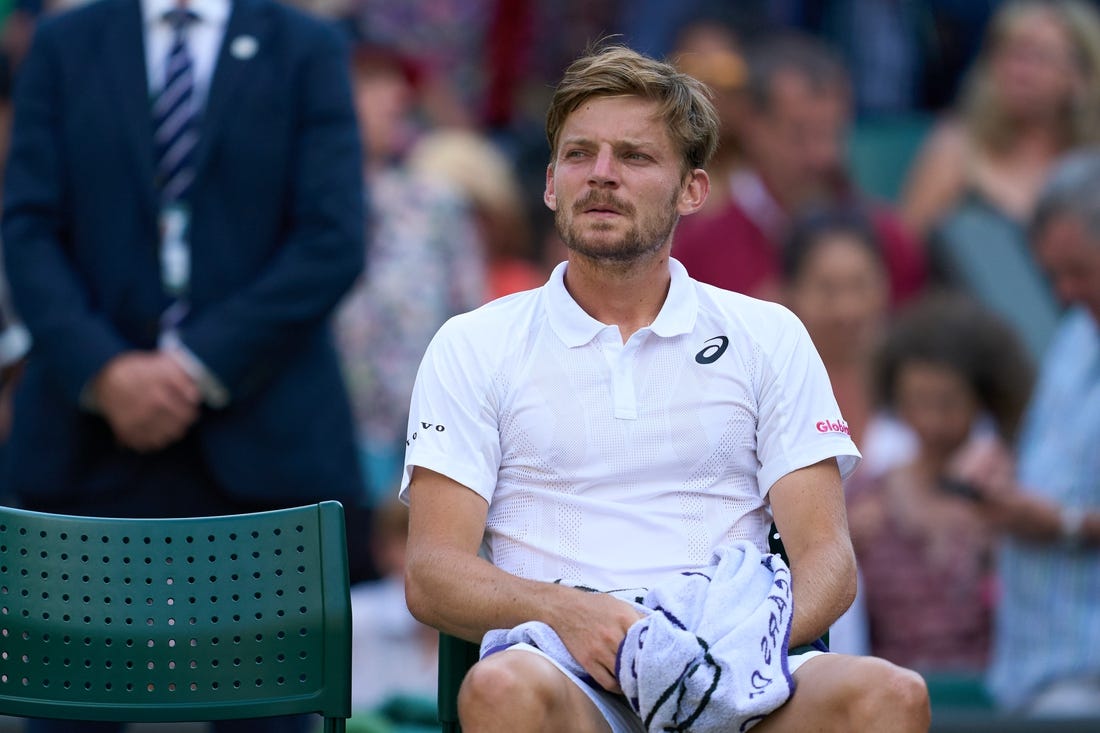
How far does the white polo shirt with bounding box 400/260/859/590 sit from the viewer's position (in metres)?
3.56

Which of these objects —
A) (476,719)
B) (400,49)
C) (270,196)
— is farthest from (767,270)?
(476,719)

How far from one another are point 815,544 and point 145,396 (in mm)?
1625

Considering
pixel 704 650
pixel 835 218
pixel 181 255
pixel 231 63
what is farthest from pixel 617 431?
pixel 835 218

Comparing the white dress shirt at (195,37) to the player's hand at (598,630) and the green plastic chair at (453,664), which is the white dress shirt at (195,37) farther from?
the player's hand at (598,630)

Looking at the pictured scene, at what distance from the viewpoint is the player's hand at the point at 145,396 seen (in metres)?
4.28

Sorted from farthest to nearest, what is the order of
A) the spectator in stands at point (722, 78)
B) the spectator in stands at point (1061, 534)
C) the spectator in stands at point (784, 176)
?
the spectator in stands at point (722, 78), the spectator in stands at point (784, 176), the spectator in stands at point (1061, 534)

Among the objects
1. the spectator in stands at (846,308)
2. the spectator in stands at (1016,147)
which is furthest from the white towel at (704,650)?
the spectator in stands at (1016,147)

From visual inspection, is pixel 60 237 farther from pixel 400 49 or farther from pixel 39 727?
pixel 400 49

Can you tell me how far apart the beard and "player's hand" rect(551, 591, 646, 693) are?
0.69 metres

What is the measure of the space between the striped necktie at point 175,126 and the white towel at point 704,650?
5.29 feet

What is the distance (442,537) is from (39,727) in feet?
4.12

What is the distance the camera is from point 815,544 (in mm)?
3531

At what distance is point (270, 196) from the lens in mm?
4492

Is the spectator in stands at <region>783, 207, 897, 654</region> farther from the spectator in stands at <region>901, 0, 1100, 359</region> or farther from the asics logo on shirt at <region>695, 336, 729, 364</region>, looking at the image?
the asics logo on shirt at <region>695, 336, 729, 364</region>
